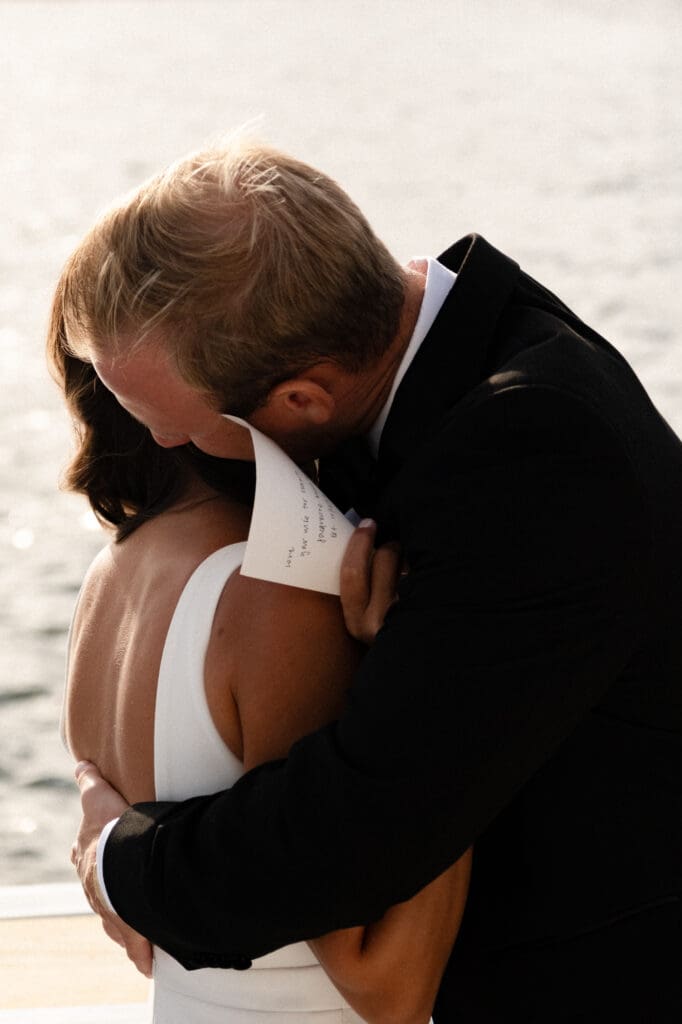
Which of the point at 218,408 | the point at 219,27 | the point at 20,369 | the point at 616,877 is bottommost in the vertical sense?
the point at 219,27

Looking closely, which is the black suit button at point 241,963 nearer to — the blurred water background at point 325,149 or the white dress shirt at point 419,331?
the white dress shirt at point 419,331

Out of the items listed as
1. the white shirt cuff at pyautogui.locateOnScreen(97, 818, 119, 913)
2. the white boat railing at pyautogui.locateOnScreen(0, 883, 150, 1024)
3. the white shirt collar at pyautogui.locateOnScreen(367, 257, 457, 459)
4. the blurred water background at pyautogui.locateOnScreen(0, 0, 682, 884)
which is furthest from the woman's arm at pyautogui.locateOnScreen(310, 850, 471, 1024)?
the blurred water background at pyautogui.locateOnScreen(0, 0, 682, 884)

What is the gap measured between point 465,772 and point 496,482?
27 cm

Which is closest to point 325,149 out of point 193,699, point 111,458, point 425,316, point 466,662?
point 111,458

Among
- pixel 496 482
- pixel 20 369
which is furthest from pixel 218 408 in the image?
pixel 20 369

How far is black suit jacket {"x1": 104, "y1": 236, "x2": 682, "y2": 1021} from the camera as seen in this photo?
138 centimetres

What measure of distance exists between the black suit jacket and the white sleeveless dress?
7cm

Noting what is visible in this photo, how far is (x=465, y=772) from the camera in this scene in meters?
1.40

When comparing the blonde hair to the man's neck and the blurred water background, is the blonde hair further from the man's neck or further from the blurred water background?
the blurred water background

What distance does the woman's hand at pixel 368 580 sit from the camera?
1503 mm

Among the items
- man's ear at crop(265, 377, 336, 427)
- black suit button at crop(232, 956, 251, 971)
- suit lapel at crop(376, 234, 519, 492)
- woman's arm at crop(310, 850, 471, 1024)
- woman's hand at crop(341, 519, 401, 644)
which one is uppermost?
suit lapel at crop(376, 234, 519, 492)

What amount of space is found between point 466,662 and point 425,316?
415 millimetres

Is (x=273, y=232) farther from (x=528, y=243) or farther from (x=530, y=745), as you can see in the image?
(x=528, y=243)

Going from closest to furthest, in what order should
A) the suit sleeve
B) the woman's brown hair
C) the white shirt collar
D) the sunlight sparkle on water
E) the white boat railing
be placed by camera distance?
the suit sleeve
the white shirt collar
the woman's brown hair
the white boat railing
the sunlight sparkle on water
